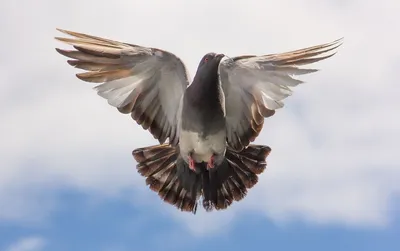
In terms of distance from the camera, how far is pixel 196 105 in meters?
12.5

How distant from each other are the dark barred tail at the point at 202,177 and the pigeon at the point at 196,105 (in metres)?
0.02

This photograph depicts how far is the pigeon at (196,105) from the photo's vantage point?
40.0 ft

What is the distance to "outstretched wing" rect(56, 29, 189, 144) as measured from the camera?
11.9 metres

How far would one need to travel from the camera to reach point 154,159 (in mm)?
13719

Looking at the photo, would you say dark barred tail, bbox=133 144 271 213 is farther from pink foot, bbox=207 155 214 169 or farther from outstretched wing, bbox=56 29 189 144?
outstretched wing, bbox=56 29 189 144

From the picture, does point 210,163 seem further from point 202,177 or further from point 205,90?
point 205,90

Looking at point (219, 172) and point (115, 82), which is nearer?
point (115, 82)

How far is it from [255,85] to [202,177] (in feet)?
6.66

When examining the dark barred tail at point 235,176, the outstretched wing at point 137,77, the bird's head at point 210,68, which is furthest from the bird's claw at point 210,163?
the bird's head at point 210,68

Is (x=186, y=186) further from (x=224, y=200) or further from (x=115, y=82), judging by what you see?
(x=115, y=82)

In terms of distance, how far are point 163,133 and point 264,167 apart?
1.94m

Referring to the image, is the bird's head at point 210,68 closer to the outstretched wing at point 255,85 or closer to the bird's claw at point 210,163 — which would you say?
the outstretched wing at point 255,85

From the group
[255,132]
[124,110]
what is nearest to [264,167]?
[255,132]

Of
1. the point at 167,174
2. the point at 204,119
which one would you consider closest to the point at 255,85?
the point at 204,119
